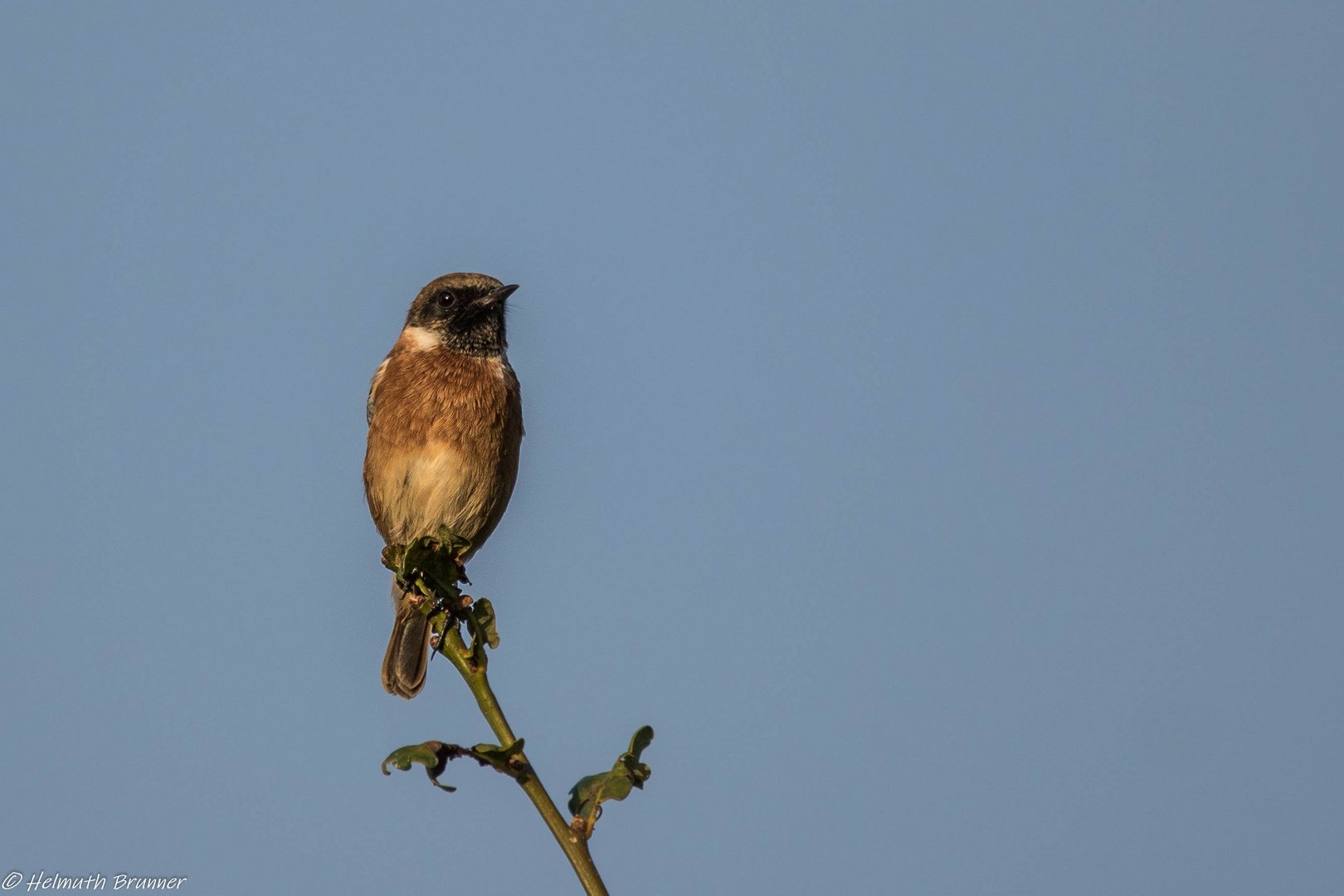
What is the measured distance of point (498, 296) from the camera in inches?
330

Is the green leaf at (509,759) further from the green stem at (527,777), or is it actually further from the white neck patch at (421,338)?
the white neck patch at (421,338)

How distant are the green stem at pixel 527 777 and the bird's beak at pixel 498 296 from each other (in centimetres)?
522

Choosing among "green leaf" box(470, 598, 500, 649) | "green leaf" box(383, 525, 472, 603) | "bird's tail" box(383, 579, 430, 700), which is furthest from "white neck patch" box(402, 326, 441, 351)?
"green leaf" box(470, 598, 500, 649)

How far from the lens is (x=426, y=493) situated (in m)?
7.70

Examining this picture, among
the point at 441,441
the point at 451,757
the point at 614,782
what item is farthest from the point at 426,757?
the point at 441,441

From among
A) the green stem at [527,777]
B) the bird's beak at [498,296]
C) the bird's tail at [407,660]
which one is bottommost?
the green stem at [527,777]

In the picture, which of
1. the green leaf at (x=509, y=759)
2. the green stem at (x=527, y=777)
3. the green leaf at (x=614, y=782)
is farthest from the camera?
the green leaf at (x=614, y=782)

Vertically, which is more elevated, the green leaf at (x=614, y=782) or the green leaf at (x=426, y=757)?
the green leaf at (x=426, y=757)

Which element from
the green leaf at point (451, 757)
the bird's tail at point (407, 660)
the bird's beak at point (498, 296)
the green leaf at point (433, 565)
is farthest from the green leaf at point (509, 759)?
the bird's beak at point (498, 296)

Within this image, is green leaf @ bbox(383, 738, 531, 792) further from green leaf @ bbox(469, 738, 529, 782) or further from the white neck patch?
the white neck patch

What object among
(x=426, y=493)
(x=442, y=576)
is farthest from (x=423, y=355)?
(x=442, y=576)

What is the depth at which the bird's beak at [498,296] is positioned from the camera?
27.4 feet

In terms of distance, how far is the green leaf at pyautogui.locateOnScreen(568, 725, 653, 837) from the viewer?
294cm

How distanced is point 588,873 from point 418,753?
546 millimetres
